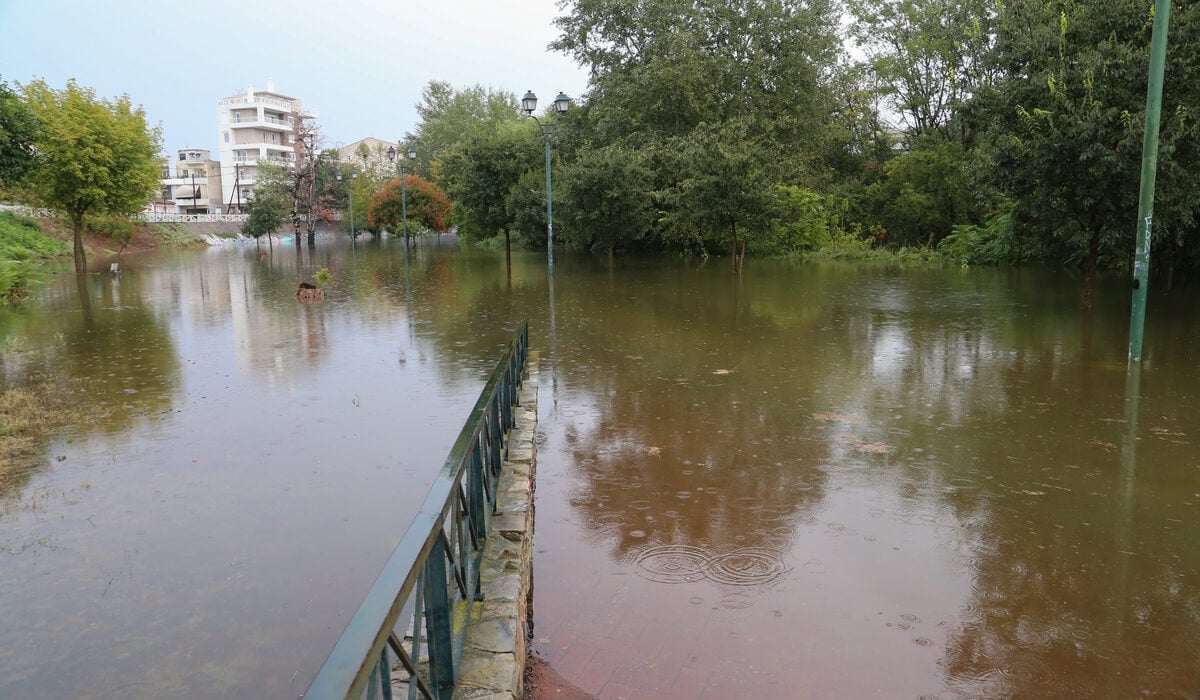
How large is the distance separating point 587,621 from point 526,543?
581 millimetres

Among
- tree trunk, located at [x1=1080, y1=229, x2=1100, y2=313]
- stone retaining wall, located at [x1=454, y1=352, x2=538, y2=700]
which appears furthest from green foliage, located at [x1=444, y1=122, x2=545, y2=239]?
stone retaining wall, located at [x1=454, y1=352, x2=538, y2=700]

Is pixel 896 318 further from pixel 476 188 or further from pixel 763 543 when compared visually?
pixel 476 188

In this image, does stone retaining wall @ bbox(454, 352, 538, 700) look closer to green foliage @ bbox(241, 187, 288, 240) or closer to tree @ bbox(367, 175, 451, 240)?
tree @ bbox(367, 175, 451, 240)

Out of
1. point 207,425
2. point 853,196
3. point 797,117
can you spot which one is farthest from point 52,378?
point 853,196

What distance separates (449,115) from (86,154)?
45.7 metres

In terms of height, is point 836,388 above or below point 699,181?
below

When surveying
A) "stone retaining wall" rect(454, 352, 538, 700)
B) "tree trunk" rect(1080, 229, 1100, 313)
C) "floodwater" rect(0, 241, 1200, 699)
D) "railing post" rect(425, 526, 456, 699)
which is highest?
"tree trunk" rect(1080, 229, 1100, 313)

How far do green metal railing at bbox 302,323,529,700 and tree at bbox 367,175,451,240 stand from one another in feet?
165

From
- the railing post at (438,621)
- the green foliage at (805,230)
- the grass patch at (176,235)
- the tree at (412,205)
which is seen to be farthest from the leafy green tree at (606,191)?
the grass patch at (176,235)

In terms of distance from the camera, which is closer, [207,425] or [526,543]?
[526,543]

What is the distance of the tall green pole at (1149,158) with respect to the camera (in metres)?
10.0

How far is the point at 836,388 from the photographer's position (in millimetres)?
10172

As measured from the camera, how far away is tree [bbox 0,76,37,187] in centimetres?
2362

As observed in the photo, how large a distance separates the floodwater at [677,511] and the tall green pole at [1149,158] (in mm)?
999
